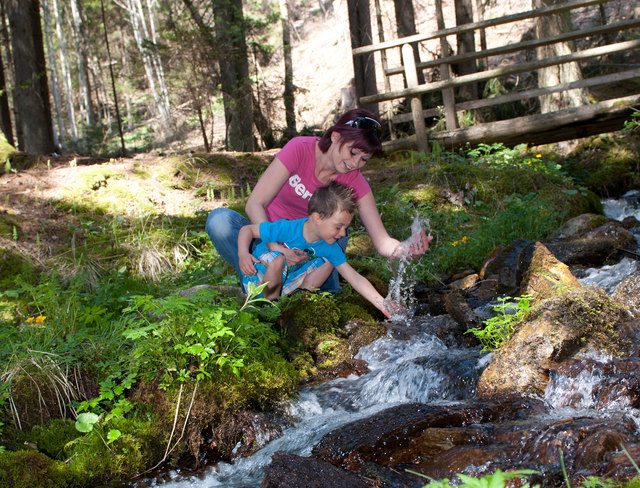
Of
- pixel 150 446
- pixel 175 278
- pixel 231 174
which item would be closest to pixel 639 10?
pixel 231 174

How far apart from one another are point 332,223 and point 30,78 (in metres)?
8.32

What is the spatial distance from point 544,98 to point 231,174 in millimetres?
6345

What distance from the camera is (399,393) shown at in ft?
10.8

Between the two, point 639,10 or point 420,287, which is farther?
point 639,10

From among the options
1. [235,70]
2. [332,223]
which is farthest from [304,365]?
[235,70]

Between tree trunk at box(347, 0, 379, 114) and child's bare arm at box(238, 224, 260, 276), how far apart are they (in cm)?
774

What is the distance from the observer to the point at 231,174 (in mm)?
7945

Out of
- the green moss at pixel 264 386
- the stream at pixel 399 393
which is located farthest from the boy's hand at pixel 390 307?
the green moss at pixel 264 386

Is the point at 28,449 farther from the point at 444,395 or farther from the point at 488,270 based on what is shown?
the point at 488,270

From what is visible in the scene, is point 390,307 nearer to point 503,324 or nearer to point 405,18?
point 503,324

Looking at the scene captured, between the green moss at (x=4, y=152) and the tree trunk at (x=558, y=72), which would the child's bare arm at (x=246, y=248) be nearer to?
the green moss at (x=4, y=152)

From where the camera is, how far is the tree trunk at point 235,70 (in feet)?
35.0

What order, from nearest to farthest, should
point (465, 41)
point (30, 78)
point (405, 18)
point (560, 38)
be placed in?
1. point (560, 38)
2. point (30, 78)
3. point (465, 41)
4. point (405, 18)

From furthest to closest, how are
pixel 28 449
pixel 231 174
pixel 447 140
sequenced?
1. pixel 447 140
2. pixel 231 174
3. pixel 28 449
